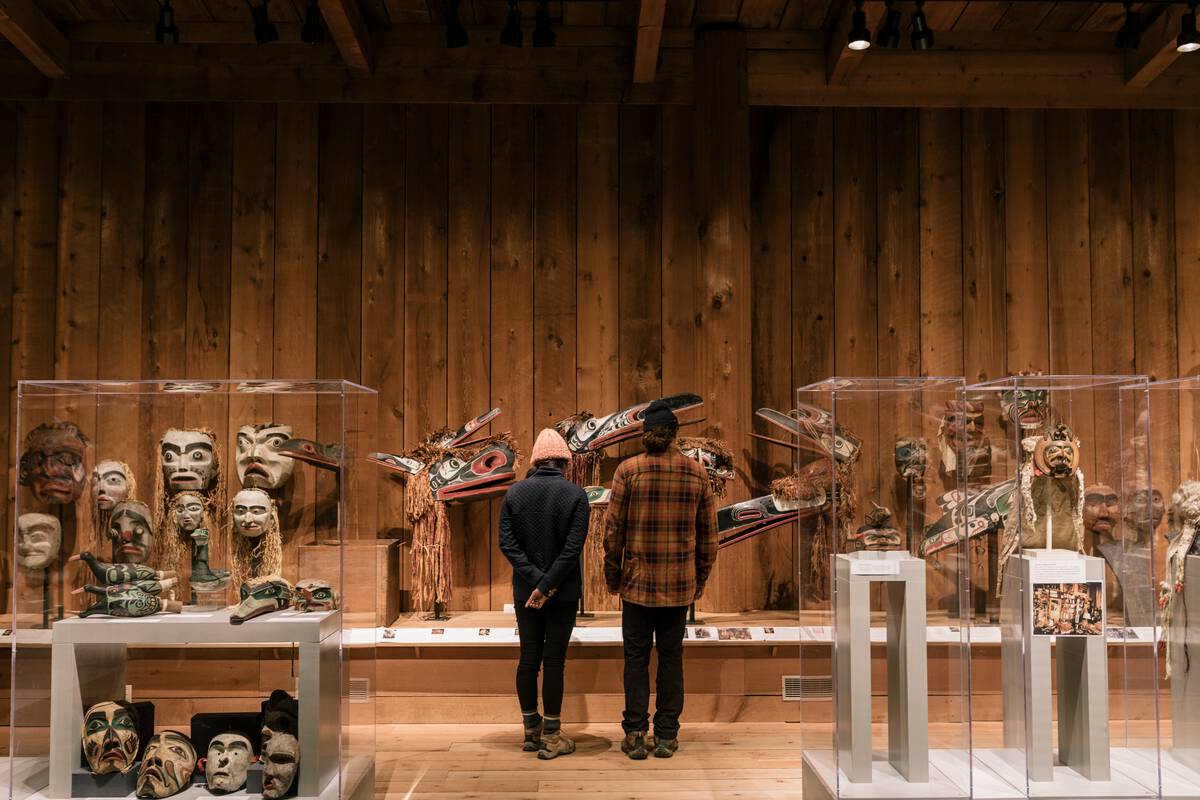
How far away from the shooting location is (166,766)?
10.1ft

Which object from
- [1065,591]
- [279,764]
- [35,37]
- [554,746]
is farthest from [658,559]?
[35,37]

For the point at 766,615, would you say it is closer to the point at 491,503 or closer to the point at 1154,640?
the point at 491,503

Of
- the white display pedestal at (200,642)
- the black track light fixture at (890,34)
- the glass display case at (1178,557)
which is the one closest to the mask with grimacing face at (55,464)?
the white display pedestal at (200,642)

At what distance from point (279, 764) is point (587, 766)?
1335 millimetres

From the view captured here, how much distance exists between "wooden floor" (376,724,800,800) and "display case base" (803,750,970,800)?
574 mm

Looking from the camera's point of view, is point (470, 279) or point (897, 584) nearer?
point (897, 584)

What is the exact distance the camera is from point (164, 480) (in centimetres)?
318

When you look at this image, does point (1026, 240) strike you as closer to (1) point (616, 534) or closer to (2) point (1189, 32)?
(2) point (1189, 32)

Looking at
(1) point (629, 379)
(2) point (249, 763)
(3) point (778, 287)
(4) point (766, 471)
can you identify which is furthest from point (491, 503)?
(2) point (249, 763)

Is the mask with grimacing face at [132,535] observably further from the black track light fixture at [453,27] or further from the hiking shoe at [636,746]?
the black track light fixture at [453,27]

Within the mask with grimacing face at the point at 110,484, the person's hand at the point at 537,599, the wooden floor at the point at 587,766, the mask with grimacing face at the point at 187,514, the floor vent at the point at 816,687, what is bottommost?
the wooden floor at the point at 587,766

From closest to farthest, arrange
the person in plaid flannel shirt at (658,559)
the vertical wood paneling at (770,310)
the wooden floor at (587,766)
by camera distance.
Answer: the wooden floor at (587,766) < the person in plaid flannel shirt at (658,559) < the vertical wood paneling at (770,310)

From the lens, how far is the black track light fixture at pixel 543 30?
15.4 ft

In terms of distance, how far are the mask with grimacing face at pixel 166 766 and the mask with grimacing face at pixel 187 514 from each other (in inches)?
25.8
